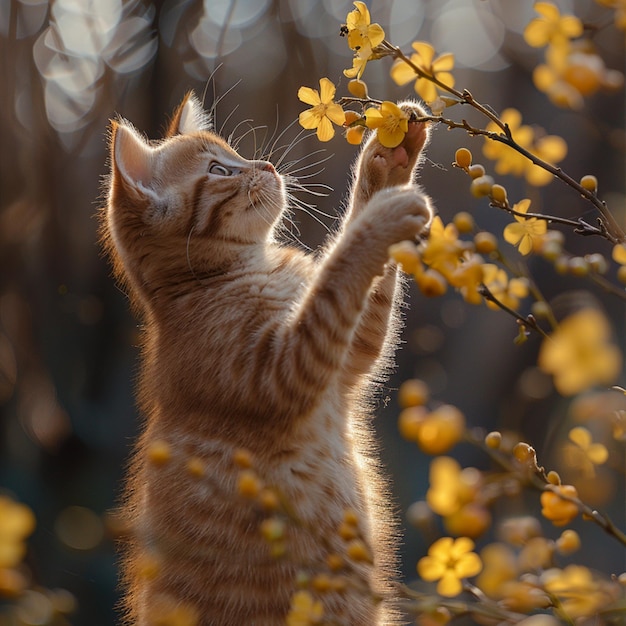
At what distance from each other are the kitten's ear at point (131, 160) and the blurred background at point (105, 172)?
1.34 meters

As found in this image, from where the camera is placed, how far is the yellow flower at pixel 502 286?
500mm

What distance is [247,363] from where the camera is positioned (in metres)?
1.10

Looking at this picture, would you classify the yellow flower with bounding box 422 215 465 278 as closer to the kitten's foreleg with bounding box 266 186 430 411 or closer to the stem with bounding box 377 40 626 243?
the stem with bounding box 377 40 626 243

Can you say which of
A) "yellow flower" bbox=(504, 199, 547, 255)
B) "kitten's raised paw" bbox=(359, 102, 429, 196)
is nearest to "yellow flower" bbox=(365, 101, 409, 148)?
"yellow flower" bbox=(504, 199, 547, 255)

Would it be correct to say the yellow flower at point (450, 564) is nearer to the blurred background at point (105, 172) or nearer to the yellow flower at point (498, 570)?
the yellow flower at point (498, 570)

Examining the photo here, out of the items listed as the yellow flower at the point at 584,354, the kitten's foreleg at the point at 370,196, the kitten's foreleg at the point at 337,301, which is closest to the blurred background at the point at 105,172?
the kitten's foreleg at the point at 370,196

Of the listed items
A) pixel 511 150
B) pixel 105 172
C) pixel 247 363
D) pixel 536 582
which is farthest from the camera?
pixel 105 172

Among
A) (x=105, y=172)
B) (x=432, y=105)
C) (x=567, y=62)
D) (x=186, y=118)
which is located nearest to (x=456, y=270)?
(x=567, y=62)

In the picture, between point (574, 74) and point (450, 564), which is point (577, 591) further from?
point (574, 74)

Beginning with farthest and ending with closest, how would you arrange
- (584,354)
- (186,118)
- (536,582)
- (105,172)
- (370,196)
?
1. (105,172)
2. (186,118)
3. (370,196)
4. (536,582)
5. (584,354)

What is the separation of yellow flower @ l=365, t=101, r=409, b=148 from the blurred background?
2044 mm

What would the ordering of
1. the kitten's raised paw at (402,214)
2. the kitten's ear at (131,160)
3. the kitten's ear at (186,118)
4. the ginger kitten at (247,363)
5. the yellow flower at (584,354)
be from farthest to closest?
the kitten's ear at (186,118), the kitten's ear at (131,160), the ginger kitten at (247,363), the kitten's raised paw at (402,214), the yellow flower at (584,354)

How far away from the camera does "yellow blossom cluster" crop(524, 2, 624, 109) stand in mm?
394

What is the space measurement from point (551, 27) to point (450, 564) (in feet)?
1.12
